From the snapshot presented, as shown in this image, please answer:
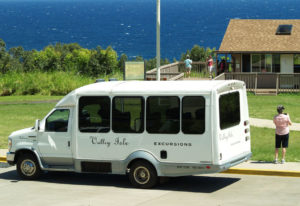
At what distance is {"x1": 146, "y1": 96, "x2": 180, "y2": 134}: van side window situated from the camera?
14562 millimetres

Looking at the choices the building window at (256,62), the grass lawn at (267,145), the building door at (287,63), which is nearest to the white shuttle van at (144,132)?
the grass lawn at (267,145)

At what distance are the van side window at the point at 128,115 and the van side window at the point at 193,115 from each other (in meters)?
1.02

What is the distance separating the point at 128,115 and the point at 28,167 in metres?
3.05

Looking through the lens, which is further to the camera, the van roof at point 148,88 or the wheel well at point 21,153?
the wheel well at point 21,153

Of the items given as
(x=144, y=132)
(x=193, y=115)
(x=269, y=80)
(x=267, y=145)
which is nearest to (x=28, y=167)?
(x=144, y=132)

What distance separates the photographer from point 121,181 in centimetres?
1602

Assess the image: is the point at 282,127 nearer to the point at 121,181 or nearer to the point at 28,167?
the point at 121,181

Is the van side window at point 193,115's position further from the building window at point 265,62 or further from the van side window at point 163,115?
the building window at point 265,62

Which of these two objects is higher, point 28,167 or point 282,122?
point 282,122

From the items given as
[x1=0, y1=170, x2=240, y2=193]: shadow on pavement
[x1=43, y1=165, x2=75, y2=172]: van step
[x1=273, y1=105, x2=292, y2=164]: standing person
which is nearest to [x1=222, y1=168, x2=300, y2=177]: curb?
[x1=0, y1=170, x2=240, y2=193]: shadow on pavement

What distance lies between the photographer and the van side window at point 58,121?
1573cm

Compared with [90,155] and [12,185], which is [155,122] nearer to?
[90,155]

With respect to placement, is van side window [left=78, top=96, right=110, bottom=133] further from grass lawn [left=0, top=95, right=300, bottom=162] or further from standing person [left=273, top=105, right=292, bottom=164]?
grass lawn [left=0, top=95, right=300, bottom=162]

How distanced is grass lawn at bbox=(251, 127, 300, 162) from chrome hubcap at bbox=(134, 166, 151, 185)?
13.2 feet
